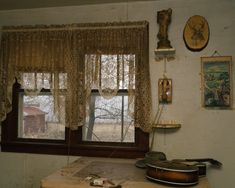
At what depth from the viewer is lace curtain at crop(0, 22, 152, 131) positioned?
268 centimetres

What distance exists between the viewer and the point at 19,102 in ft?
9.98

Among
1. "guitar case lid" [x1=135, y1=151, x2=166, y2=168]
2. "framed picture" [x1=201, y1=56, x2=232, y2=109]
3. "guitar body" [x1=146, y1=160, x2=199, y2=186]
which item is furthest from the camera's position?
"framed picture" [x1=201, y1=56, x2=232, y2=109]

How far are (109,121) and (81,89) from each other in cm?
44

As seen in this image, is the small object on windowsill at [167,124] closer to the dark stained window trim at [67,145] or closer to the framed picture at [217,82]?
the dark stained window trim at [67,145]

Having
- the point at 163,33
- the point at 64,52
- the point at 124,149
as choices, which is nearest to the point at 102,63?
the point at 64,52

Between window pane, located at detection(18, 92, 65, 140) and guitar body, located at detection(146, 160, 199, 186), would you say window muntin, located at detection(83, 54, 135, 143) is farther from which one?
guitar body, located at detection(146, 160, 199, 186)

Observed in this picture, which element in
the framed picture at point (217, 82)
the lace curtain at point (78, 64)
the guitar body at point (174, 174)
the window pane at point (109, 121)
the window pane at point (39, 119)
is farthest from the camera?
the window pane at point (39, 119)

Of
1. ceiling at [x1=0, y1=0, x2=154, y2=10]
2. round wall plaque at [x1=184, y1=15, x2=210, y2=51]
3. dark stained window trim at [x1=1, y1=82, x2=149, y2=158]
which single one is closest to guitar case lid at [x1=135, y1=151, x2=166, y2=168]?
dark stained window trim at [x1=1, y1=82, x2=149, y2=158]

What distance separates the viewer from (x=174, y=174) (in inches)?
69.2

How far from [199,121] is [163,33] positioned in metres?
0.91

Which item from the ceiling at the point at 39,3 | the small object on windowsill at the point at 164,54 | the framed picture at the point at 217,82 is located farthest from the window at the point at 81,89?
the framed picture at the point at 217,82

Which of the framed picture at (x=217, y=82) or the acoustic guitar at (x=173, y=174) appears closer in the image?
the acoustic guitar at (x=173, y=174)

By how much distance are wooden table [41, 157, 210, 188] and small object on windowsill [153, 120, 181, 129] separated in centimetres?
43

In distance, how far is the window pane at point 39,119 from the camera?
2.95m
